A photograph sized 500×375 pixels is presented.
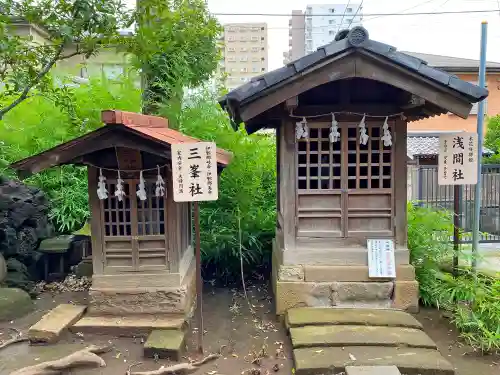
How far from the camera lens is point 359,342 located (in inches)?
204

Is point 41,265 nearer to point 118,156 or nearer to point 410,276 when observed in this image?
point 118,156

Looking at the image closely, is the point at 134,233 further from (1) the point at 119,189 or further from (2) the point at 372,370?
(2) the point at 372,370

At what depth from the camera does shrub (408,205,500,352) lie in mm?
5586

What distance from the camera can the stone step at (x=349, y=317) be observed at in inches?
227

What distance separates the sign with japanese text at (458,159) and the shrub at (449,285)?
5.16 ft

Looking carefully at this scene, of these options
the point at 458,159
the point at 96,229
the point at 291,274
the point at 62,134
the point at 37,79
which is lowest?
the point at 291,274

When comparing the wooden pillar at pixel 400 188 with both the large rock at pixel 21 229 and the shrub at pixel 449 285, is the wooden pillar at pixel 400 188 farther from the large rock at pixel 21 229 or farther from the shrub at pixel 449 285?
the large rock at pixel 21 229

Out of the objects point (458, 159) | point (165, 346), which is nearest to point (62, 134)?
point (165, 346)

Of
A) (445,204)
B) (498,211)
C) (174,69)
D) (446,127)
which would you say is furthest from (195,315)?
(446,127)

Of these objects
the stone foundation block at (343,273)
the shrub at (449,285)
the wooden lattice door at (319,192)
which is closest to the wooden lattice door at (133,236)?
the wooden lattice door at (319,192)

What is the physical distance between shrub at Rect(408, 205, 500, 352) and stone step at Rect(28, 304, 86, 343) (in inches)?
225

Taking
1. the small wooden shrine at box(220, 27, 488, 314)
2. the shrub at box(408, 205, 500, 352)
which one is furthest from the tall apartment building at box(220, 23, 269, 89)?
the small wooden shrine at box(220, 27, 488, 314)

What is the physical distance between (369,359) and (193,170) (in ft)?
10.4

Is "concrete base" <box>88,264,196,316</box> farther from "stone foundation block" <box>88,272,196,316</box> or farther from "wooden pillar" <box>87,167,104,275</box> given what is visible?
"wooden pillar" <box>87,167,104,275</box>
